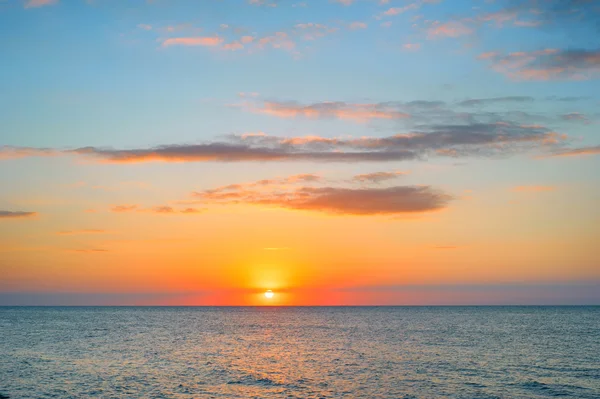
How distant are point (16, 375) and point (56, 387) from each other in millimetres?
9703

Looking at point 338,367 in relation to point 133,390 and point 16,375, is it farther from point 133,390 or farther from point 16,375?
point 16,375

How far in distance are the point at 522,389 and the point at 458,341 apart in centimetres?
4947

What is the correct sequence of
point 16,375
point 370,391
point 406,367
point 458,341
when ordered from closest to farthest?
1. point 370,391
2. point 16,375
3. point 406,367
4. point 458,341

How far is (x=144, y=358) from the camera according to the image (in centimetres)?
7519

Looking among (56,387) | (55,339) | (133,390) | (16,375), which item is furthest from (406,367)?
(55,339)

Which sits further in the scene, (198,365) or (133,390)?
(198,365)

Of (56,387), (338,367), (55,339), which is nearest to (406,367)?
(338,367)

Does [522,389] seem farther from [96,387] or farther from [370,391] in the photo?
[96,387]

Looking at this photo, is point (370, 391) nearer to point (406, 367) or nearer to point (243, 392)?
point (243, 392)

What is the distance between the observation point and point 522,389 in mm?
52000

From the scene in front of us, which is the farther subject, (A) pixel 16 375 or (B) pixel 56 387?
(A) pixel 16 375

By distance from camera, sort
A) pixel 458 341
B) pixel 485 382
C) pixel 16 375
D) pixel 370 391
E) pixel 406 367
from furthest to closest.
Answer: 1. pixel 458 341
2. pixel 406 367
3. pixel 16 375
4. pixel 485 382
5. pixel 370 391

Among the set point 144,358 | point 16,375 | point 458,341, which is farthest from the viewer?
point 458,341

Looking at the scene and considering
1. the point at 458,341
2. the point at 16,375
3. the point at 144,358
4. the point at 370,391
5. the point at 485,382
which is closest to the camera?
the point at 370,391
